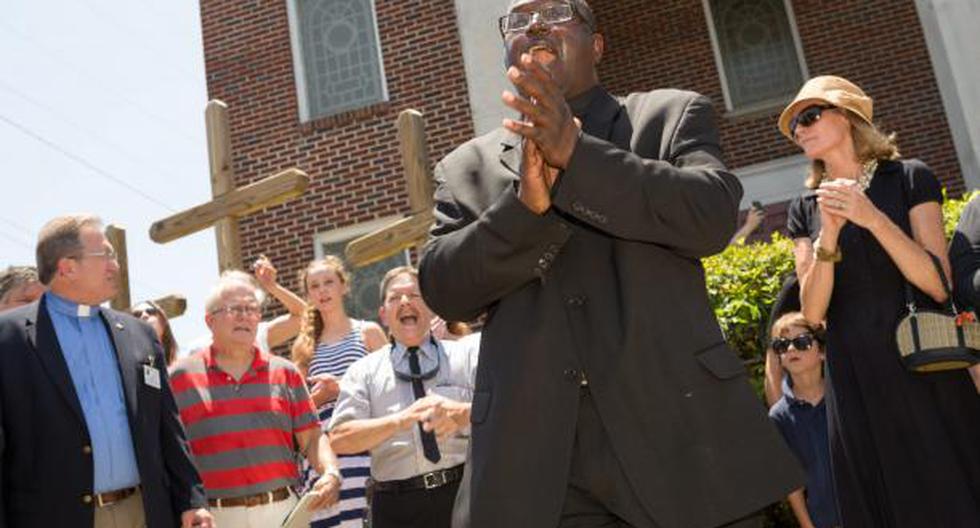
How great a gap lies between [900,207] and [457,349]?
2.38 metres

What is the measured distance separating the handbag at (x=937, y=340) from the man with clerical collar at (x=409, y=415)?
1791mm

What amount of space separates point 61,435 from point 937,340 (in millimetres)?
3370

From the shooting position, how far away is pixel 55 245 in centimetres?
441

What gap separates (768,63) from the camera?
14.5 m

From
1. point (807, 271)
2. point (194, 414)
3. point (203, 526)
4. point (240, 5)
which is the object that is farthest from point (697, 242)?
point (240, 5)

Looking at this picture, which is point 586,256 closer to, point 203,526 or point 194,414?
point 203,526

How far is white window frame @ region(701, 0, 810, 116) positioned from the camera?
14133mm

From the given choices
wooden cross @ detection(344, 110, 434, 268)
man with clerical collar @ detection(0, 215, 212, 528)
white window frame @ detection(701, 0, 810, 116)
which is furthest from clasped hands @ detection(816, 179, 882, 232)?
white window frame @ detection(701, 0, 810, 116)

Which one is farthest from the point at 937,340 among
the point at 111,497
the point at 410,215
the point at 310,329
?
the point at 410,215

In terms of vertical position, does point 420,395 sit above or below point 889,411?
above

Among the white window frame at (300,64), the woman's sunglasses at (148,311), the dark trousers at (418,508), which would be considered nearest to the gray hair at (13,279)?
the woman's sunglasses at (148,311)

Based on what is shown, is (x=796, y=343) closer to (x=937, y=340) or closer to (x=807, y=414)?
(x=807, y=414)

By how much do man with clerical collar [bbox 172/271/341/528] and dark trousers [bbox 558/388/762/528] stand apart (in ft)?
9.92

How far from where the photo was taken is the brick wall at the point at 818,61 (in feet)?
45.1
